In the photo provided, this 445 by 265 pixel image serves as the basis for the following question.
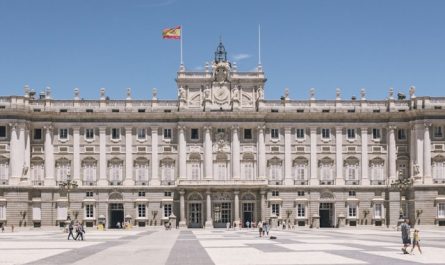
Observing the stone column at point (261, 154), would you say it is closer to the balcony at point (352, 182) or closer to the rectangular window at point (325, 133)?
the rectangular window at point (325, 133)

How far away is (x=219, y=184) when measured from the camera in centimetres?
9819

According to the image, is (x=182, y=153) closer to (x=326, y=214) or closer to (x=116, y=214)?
(x=116, y=214)

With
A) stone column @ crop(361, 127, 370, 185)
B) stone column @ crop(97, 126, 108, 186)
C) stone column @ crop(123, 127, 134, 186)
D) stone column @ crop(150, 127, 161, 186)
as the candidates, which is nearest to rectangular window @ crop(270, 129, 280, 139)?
stone column @ crop(361, 127, 370, 185)

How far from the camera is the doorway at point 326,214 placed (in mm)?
100438

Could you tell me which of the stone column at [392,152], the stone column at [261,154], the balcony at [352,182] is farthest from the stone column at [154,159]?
the stone column at [392,152]

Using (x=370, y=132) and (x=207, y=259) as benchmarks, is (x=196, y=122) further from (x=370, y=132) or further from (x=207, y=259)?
(x=207, y=259)

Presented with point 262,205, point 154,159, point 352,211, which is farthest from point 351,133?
point 154,159

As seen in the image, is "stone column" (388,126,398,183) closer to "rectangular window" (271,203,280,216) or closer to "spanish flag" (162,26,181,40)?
"rectangular window" (271,203,280,216)

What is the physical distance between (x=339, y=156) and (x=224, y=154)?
15.8 metres

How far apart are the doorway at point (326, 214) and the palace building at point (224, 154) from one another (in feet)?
0.52

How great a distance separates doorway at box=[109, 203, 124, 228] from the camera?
326 feet

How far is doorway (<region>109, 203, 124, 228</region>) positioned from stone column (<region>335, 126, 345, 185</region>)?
96.9ft

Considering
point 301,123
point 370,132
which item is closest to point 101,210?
point 301,123

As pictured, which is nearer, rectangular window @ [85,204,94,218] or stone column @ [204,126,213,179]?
rectangular window @ [85,204,94,218]
